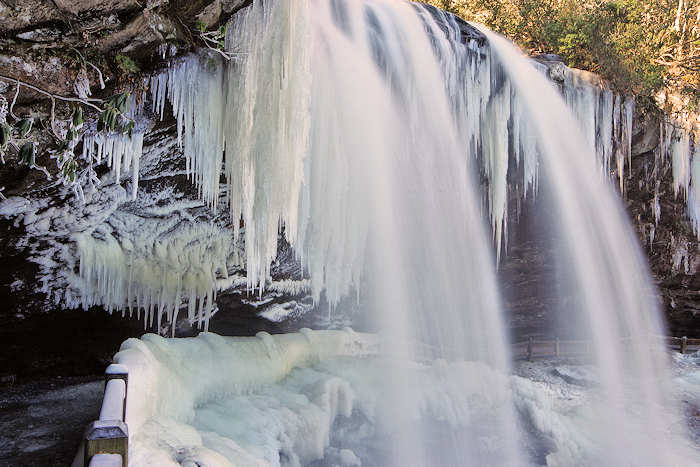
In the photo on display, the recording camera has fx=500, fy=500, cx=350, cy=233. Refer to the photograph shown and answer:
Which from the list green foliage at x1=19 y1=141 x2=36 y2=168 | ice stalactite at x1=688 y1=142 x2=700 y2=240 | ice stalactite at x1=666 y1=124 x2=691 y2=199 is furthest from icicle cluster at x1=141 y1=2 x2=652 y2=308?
ice stalactite at x1=688 y1=142 x2=700 y2=240

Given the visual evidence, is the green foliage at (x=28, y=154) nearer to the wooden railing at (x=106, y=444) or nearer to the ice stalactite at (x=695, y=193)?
the wooden railing at (x=106, y=444)

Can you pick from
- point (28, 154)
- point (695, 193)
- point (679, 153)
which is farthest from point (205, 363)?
point (695, 193)

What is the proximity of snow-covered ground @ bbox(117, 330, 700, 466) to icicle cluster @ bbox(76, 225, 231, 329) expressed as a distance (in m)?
1.66

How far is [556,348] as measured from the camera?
1260cm

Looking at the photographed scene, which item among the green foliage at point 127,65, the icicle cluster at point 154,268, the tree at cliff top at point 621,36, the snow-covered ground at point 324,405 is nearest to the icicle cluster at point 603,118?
the tree at cliff top at point 621,36

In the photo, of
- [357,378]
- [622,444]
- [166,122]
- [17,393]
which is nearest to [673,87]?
Answer: [622,444]

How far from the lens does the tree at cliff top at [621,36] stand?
416 inches

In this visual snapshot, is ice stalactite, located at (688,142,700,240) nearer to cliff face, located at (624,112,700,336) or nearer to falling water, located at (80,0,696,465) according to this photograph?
cliff face, located at (624,112,700,336)

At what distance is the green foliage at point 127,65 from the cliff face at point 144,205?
1.1 inches

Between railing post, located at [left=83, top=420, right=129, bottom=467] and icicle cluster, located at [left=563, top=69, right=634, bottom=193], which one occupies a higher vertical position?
icicle cluster, located at [left=563, top=69, right=634, bottom=193]

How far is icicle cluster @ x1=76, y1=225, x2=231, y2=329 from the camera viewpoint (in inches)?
296

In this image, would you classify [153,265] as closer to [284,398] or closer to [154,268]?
[154,268]

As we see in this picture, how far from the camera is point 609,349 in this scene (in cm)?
1185

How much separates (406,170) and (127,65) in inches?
169
